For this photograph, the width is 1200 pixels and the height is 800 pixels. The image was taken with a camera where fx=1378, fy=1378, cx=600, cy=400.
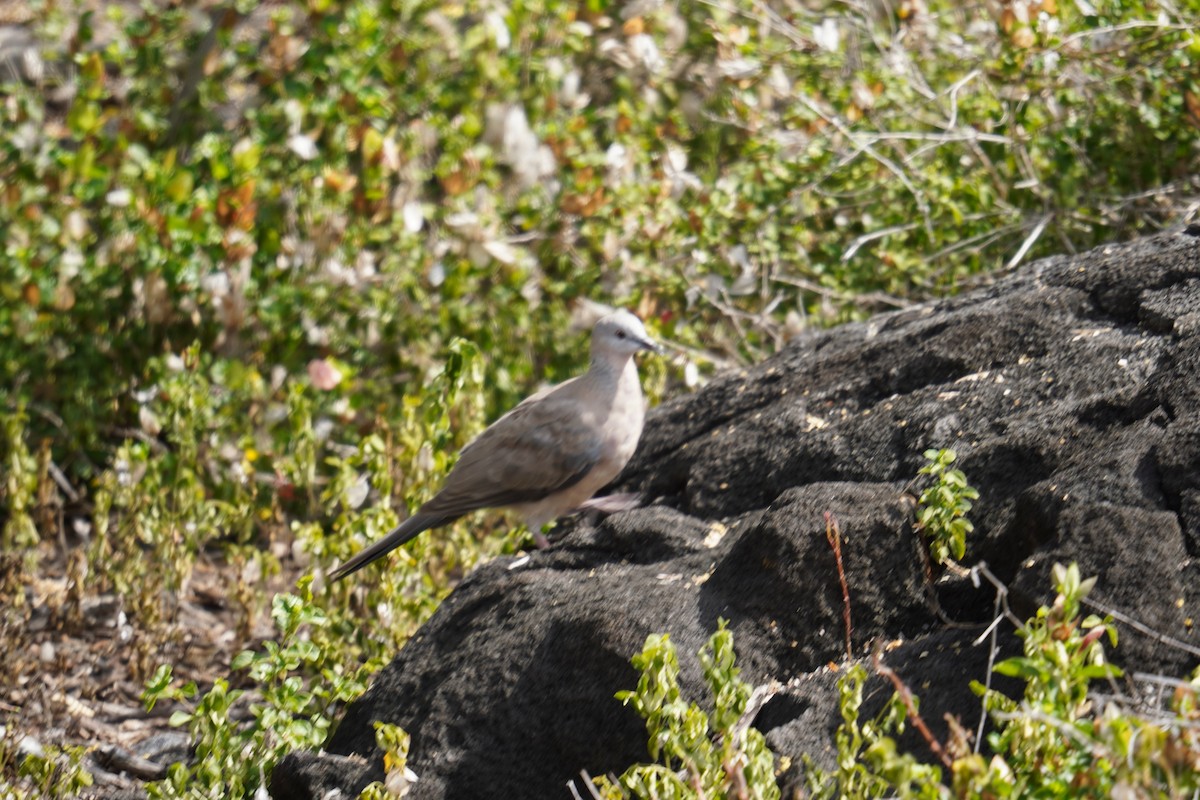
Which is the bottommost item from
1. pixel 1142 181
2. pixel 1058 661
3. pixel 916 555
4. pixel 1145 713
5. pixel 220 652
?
pixel 220 652

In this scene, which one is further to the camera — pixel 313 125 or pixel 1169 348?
pixel 313 125

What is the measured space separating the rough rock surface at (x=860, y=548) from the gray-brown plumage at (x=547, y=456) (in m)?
0.45

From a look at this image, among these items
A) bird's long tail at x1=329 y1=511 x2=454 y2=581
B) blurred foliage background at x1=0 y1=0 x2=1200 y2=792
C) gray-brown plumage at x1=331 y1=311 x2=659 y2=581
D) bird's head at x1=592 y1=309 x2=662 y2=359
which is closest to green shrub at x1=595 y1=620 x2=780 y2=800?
gray-brown plumage at x1=331 y1=311 x2=659 y2=581

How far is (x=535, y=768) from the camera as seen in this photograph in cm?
334

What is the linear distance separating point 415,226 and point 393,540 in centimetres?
220

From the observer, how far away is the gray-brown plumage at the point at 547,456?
4637mm

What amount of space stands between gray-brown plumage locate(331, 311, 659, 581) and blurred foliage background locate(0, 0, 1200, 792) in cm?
14

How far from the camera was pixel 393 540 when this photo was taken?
15.3ft

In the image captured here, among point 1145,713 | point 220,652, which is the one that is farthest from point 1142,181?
point 220,652

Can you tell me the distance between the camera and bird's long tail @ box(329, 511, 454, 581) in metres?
4.62

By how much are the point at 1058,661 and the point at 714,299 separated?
3.96m

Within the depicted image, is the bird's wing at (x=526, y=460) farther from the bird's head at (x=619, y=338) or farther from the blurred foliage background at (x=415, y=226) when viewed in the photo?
the bird's head at (x=619, y=338)

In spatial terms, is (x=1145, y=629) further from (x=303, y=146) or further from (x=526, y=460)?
(x=303, y=146)

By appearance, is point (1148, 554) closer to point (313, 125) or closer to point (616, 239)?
point (616, 239)
